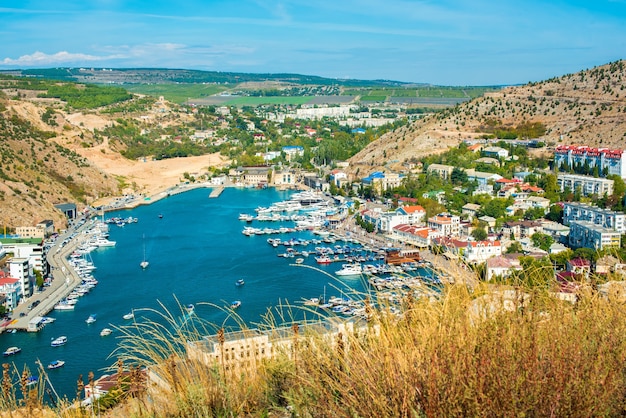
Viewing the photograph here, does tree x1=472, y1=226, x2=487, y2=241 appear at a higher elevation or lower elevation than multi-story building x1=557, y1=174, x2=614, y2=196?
lower

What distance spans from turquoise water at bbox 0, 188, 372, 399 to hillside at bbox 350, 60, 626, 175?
6.00 metres

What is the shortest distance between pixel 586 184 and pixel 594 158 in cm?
139

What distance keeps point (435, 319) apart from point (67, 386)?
4851 millimetres

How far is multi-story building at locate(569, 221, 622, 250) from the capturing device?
9547 millimetres

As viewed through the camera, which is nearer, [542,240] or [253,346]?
[253,346]

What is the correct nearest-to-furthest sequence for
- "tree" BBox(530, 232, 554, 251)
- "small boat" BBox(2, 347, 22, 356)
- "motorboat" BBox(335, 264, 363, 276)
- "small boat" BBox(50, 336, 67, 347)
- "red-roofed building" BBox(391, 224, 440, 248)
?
"small boat" BBox(2, 347, 22, 356) → "small boat" BBox(50, 336, 67, 347) → "motorboat" BBox(335, 264, 363, 276) → "tree" BBox(530, 232, 554, 251) → "red-roofed building" BBox(391, 224, 440, 248)

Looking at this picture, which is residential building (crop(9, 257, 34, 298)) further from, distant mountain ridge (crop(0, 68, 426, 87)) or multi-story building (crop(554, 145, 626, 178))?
distant mountain ridge (crop(0, 68, 426, 87))

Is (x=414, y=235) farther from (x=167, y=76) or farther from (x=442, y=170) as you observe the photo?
(x=167, y=76)

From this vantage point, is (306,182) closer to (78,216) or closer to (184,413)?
(78,216)

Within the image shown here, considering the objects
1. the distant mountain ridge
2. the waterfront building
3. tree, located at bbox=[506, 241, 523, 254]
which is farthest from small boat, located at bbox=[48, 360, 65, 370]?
the distant mountain ridge

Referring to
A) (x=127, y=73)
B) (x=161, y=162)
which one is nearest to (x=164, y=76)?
(x=127, y=73)

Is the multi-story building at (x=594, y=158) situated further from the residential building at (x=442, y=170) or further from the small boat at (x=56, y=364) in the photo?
the small boat at (x=56, y=364)

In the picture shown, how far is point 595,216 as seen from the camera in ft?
34.5

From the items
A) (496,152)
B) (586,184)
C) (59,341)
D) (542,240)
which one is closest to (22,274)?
(59,341)
